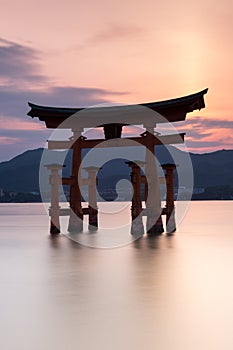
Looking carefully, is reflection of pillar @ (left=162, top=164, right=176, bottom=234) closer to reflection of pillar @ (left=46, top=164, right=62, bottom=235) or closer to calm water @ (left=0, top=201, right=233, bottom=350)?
reflection of pillar @ (left=46, top=164, right=62, bottom=235)

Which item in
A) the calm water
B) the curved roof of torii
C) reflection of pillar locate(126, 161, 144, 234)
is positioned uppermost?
the curved roof of torii

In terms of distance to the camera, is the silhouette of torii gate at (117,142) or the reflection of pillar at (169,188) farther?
the reflection of pillar at (169,188)

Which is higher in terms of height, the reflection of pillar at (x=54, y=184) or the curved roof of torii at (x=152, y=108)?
the curved roof of torii at (x=152, y=108)

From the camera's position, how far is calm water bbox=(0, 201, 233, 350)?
6.99 metres

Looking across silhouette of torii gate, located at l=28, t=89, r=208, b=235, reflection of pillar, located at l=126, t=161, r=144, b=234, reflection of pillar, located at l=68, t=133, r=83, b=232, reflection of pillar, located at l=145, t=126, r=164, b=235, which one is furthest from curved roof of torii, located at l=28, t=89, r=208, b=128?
reflection of pillar, located at l=126, t=161, r=144, b=234

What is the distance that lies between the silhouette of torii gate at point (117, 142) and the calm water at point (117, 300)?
397 cm

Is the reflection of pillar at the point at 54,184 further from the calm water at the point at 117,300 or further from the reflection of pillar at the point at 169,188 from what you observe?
the calm water at the point at 117,300

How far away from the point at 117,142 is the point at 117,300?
39.0 ft

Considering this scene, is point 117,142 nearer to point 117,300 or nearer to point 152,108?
point 152,108

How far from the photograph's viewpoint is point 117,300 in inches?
366

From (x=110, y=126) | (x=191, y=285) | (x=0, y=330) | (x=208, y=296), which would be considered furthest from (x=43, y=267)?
(x=110, y=126)

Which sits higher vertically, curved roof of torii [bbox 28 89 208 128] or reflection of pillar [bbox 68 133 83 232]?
curved roof of torii [bbox 28 89 208 128]

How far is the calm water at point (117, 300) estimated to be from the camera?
22.9 feet

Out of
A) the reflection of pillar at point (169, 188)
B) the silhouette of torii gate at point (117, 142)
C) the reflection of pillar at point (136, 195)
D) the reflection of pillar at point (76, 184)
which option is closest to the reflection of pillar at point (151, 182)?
the silhouette of torii gate at point (117, 142)
